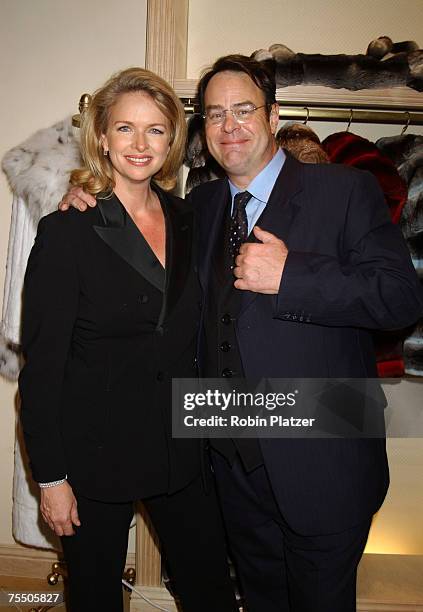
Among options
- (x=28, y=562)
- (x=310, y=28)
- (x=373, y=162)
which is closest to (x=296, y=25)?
(x=310, y=28)

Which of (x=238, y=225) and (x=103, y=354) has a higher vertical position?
(x=238, y=225)

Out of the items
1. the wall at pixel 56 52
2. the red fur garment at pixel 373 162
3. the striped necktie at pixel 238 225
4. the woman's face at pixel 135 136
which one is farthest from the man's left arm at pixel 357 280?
the wall at pixel 56 52

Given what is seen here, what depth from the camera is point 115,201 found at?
1.41 meters

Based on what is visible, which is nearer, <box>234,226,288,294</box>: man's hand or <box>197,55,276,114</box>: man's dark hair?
<box>234,226,288,294</box>: man's hand

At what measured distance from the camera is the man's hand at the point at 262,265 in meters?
1.25

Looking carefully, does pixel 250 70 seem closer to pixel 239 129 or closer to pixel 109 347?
pixel 239 129

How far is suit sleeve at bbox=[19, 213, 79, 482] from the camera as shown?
4.17 ft

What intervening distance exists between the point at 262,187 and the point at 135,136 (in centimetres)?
35

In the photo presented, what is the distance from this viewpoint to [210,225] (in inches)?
61.4

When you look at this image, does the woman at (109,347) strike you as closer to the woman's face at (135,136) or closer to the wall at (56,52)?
the woman's face at (135,136)

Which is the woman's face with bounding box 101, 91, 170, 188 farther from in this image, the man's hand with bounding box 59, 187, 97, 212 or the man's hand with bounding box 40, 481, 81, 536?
the man's hand with bounding box 40, 481, 81, 536

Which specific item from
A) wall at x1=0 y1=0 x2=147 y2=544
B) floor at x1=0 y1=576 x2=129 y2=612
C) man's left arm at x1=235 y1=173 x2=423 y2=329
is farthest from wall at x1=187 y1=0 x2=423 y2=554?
floor at x1=0 y1=576 x2=129 y2=612

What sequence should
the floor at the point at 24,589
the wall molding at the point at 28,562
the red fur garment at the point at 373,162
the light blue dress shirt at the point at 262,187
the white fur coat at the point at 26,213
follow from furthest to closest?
1. the wall molding at the point at 28,562
2. the floor at the point at 24,589
3. the white fur coat at the point at 26,213
4. the red fur garment at the point at 373,162
5. the light blue dress shirt at the point at 262,187

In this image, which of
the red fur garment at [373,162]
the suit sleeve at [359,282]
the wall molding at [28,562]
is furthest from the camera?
the wall molding at [28,562]
